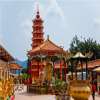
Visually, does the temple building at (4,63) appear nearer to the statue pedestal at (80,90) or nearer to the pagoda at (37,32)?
the statue pedestal at (80,90)

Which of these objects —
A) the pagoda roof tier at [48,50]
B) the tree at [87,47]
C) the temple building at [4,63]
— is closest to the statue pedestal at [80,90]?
the temple building at [4,63]

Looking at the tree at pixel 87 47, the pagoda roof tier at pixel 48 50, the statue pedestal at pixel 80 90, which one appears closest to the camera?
the statue pedestal at pixel 80 90

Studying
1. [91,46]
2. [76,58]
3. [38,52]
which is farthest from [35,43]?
[76,58]

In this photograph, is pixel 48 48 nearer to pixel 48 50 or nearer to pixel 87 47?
pixel 48 50

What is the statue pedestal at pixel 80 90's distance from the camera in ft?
49.4

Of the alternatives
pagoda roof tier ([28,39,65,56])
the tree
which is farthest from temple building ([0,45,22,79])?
the tree

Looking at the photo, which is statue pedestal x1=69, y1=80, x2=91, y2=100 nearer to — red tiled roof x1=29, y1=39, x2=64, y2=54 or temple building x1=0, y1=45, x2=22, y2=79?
temple building x1=0, y1=45, x2=22, y2=79

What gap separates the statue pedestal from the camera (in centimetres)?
1506

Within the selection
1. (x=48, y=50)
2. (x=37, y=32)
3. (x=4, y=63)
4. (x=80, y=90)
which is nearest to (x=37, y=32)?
(x=37, y=32)

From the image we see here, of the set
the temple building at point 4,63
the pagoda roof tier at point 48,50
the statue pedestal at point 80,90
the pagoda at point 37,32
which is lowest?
the statue pedestal at point 80,90

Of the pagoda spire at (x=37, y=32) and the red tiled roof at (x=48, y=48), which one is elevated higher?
the pagoda spire at (x=37, y=32)

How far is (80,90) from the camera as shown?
15117 millimetres

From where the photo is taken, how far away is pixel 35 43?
67.0m

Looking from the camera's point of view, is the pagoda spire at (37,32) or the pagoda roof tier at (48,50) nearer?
the pagoda roof tier at (48,50)
